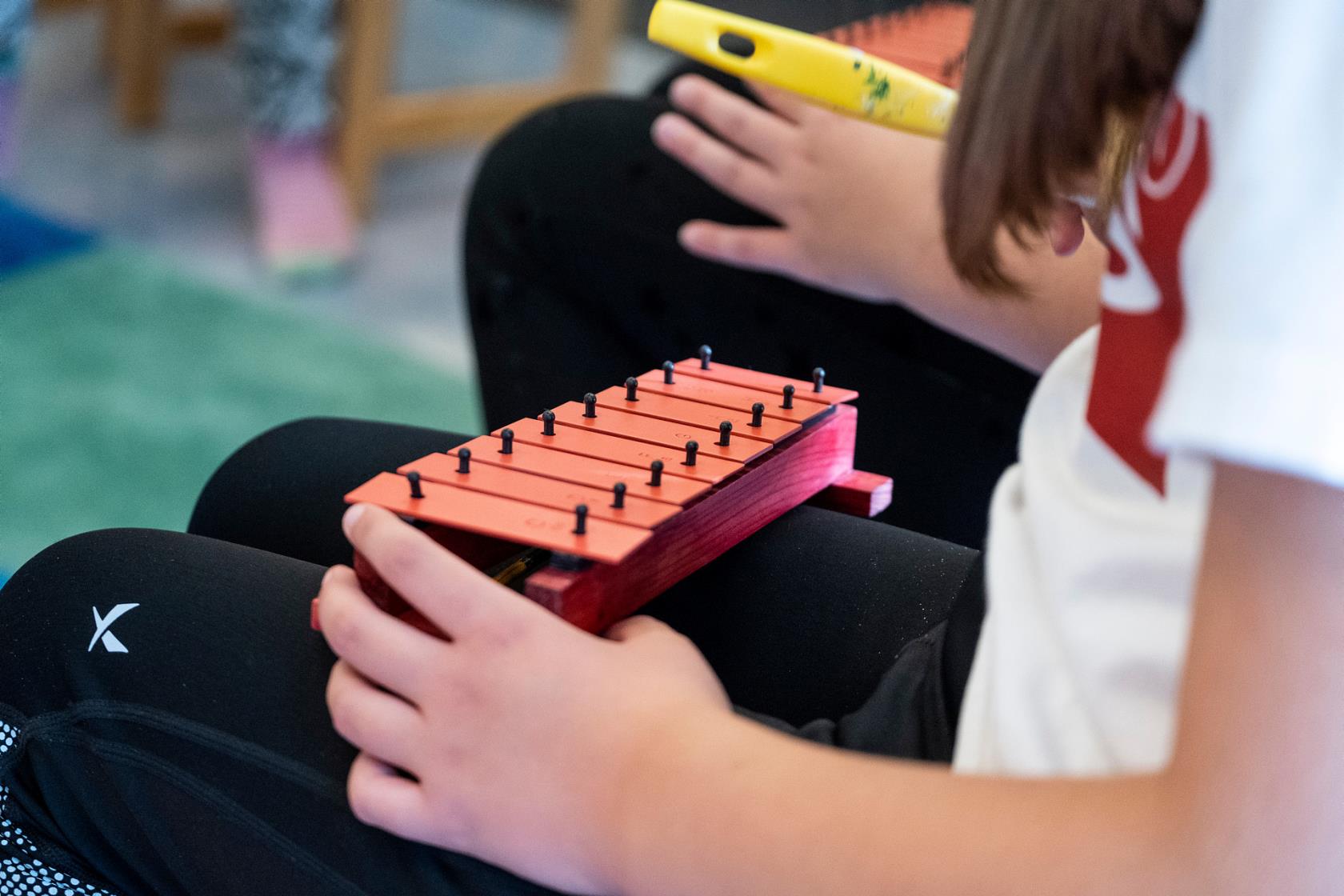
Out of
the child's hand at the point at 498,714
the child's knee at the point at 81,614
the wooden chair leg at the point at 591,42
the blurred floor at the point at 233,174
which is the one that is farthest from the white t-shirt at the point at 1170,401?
the wooden chair leg at the point at 591,42

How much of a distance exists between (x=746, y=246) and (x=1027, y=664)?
46 cm

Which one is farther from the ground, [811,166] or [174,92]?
[811,166]

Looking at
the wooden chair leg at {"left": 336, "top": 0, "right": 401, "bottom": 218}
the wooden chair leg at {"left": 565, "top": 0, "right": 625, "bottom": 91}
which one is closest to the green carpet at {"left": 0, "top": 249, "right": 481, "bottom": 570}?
the wooden chair leg at {"left": 336, "top": 0, "right": 401, "bottom": 218}

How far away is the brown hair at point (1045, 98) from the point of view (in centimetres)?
38

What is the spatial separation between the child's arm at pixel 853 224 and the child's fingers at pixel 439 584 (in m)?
0.37

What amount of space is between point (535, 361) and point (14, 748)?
0.46 meters

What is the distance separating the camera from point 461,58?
265 centimetres

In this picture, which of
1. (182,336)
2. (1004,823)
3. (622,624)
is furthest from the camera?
(182,336)

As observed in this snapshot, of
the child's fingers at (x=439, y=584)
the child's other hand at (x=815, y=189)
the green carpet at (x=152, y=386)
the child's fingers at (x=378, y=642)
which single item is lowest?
the green carpet at (x=152, y=386)

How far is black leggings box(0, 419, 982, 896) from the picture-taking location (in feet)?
1.65

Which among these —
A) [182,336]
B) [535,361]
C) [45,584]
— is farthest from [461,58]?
[45,584]

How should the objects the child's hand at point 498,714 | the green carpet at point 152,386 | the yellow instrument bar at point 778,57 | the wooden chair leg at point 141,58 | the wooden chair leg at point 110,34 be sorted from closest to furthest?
the child's hand at point 498,714 → the yellow instrument bar at point 778,57 → the green carpet at point 152,386 → the wooden chair leg at point 141,58 → the wooden chair leg at point 110,34

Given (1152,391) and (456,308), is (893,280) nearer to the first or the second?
(1152,391)

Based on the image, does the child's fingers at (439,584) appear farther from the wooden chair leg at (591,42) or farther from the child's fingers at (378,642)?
the wooden chair leg at (591,42)
